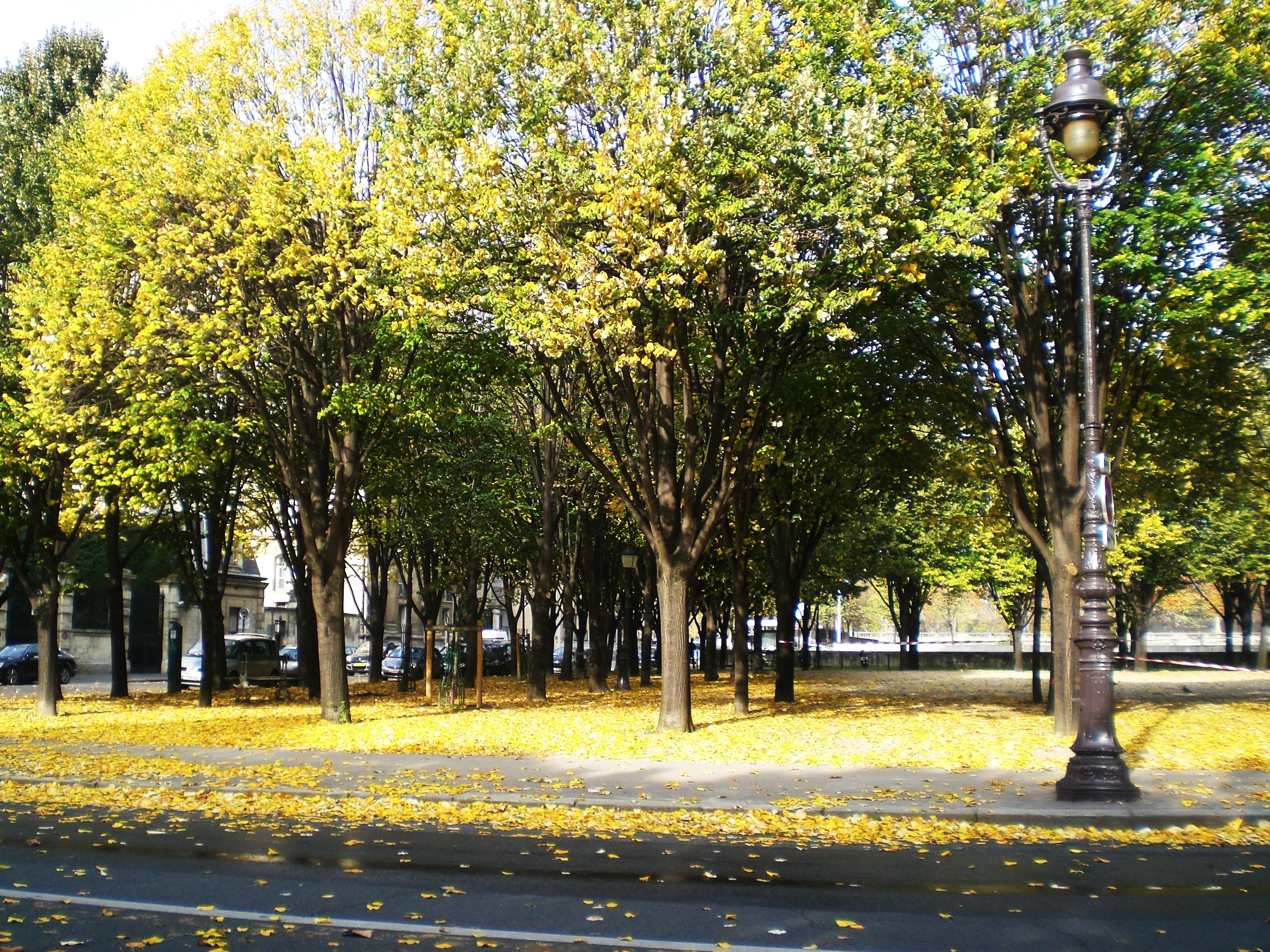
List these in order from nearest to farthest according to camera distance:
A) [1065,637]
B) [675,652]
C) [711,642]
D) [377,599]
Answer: [675,652], [1065,637], [377,599], [711,642]

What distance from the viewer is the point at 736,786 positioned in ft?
39.7

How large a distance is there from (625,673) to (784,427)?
14899 millimetres

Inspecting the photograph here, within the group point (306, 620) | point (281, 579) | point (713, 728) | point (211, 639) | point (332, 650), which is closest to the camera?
point (713, 728)

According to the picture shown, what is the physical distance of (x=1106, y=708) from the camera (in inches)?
448

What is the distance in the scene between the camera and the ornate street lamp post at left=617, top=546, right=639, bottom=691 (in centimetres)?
3306

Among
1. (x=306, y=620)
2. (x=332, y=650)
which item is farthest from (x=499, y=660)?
(x=332, y=650)

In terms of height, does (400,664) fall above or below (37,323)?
below

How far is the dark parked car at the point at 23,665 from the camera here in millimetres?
37562

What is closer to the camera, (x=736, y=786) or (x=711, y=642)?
(x=736, y=786)

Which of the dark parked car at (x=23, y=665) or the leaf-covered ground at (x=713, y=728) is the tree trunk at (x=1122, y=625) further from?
the dark parked car at (x=23, y=665)

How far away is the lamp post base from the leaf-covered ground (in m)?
2.50

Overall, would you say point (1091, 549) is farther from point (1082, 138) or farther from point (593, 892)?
point (593, 892)

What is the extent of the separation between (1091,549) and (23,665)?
3818 centimetres

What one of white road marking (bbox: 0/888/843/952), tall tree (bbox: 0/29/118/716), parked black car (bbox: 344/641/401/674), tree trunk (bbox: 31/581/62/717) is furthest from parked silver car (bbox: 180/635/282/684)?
white road marking (bbox: 0/888/843/952)
